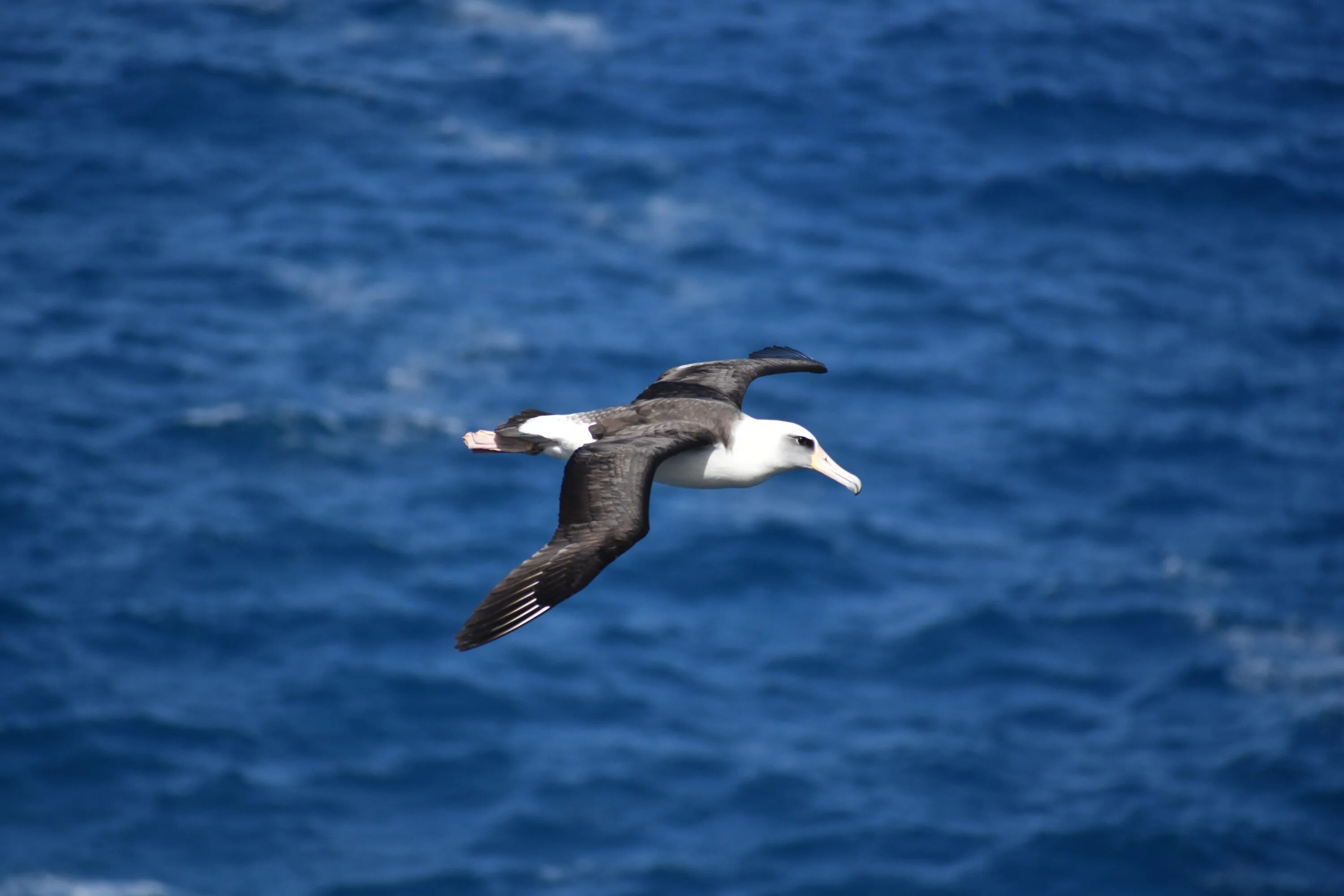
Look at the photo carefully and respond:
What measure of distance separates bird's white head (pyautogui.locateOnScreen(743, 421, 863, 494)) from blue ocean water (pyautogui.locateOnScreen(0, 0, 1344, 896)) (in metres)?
20.0

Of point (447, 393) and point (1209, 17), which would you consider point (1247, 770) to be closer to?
point (447, 393)

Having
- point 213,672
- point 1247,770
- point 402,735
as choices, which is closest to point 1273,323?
point 1247,770

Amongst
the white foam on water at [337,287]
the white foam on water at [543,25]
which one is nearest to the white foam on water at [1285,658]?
the white foam on water at [337,287]

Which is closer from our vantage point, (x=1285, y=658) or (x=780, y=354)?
(x=780, y=354)

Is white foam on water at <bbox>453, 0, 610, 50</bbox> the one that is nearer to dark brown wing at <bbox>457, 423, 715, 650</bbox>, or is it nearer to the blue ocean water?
the blue ocean water

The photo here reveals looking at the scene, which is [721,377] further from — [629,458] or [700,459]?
[629,458]

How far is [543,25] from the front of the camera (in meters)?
54.6

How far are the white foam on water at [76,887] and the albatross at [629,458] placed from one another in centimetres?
2137

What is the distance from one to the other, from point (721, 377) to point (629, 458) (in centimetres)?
308

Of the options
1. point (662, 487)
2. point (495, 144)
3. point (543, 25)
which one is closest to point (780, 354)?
point (662, 487)

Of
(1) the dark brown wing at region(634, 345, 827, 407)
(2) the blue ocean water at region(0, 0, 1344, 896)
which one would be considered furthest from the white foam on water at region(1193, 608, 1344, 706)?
(1) the dark brown wing at region(634, 345, 827, 407)

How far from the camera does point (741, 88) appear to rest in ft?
173

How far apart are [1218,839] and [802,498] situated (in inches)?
483

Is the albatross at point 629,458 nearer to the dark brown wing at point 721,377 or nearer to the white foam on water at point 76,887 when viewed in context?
the dark brown wing at point 721,377
